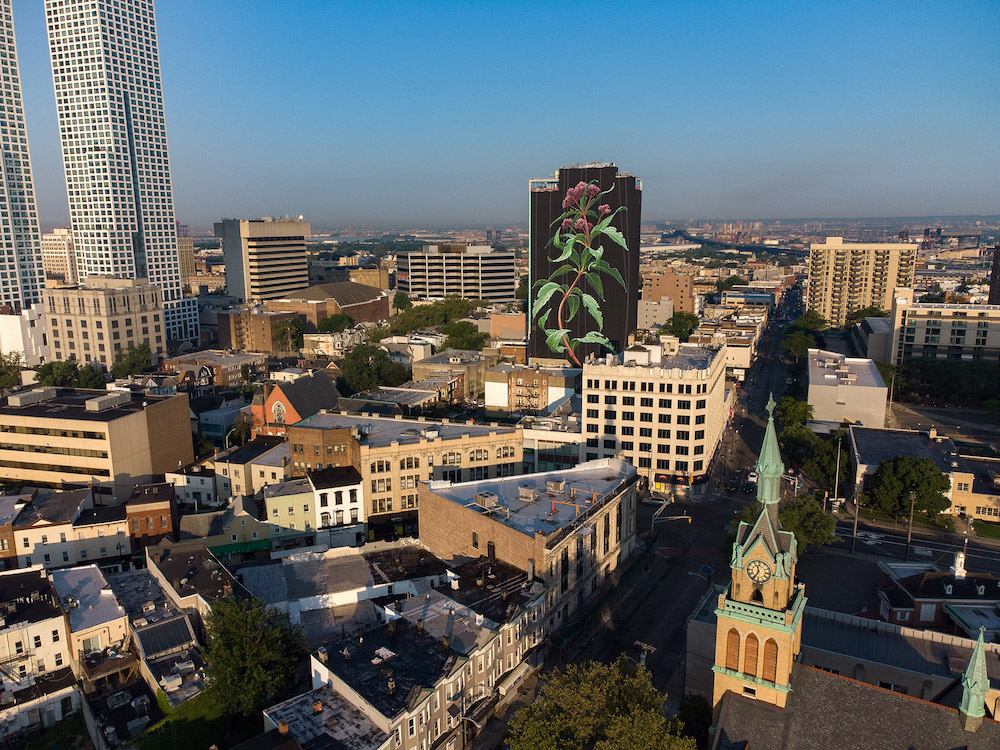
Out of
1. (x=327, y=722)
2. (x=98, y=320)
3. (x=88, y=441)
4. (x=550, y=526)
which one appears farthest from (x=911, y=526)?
(x=98, y=320)

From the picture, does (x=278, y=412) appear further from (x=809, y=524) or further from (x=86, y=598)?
(x=809, y=524)

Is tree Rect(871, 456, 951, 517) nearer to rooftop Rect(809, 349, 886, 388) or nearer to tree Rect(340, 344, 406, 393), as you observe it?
rooftop Rect(809, 349, 886, 388)

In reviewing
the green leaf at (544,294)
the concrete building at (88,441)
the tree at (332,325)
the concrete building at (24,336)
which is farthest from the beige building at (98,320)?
the green leaf at (544,294)

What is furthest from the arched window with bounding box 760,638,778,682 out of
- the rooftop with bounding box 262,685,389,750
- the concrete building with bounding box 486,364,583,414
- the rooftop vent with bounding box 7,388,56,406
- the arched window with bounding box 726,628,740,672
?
the rooftop vent with bounding box 7,388,56,406

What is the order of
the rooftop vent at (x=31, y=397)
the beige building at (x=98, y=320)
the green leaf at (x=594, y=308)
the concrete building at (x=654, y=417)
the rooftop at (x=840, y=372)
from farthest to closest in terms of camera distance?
1. the beige building at (x=98, y=320)
2. the green leaf at (x=594, y=308)
3. the rooftop at (x=840, y=372)
4. the rooftop vent at (x=31, y=397)
5. the concrete building at (x=654, y=417)

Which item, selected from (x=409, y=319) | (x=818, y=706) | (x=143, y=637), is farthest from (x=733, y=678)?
(x=409, y=319)

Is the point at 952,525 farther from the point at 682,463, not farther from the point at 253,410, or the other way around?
the point at 253,410

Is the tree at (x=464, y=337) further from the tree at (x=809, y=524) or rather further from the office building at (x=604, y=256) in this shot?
the tree at (x=809, y=524)
